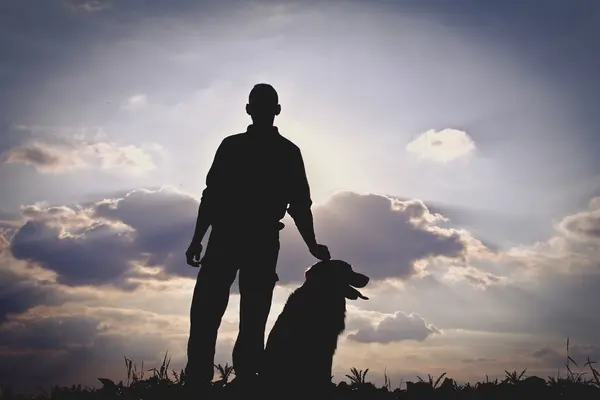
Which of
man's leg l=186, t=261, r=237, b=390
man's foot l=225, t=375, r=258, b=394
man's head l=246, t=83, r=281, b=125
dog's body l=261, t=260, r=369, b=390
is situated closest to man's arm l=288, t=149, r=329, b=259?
dog's body l=261, t=260, r=369, b=390

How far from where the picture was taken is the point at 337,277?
707cm

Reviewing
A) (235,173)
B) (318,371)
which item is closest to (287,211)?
(235,173)

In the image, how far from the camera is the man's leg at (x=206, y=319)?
6352 mm

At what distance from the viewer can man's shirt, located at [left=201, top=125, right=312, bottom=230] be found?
6582 mm

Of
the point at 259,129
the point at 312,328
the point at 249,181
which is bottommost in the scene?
the point at 312,328

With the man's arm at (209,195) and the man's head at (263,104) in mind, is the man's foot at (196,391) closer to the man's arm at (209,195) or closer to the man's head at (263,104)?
the man's arm at (209,195)

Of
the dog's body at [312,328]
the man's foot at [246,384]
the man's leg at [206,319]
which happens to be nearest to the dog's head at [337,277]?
the dog's body at [312,328]

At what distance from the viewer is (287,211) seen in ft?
23.7

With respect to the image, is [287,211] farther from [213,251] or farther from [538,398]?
[538,398]

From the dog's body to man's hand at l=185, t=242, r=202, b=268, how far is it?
1174mm

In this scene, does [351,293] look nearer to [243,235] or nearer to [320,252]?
[320,252]

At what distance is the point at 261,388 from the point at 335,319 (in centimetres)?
119

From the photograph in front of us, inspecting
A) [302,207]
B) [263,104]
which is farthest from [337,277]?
[263,104]

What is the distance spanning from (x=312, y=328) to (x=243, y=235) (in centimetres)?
133
